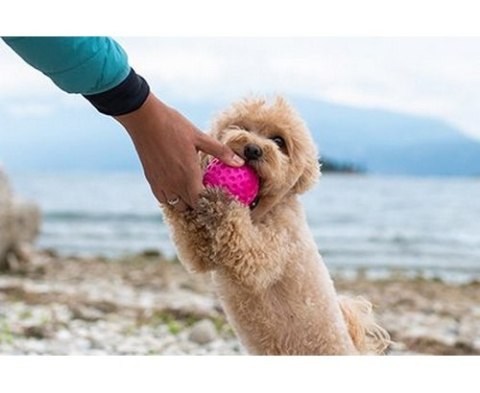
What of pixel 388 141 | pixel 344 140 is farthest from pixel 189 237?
pixel 388 141

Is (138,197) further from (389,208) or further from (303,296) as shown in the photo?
(303,296)

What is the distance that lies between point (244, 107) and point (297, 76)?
331cm

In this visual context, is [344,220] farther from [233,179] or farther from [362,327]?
[233,179]

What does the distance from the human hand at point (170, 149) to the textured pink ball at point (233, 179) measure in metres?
0.02

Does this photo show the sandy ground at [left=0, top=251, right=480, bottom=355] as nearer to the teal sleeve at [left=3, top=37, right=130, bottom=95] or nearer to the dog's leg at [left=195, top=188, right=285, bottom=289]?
the dog's leg at [left=195, top=188, right=285, bottom=289]

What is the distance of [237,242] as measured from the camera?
4.96 ft

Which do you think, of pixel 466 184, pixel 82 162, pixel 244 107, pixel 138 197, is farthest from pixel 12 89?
pixel 244 107

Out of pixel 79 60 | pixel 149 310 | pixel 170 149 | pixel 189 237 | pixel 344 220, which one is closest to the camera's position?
pixel 79 60

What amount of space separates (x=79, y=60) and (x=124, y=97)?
0.11 meters

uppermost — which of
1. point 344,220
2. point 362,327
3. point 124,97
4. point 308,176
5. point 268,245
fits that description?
point 124,97

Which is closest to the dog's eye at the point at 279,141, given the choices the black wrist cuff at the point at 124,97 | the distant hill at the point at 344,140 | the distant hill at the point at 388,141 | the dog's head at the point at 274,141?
the dog's head at the point at 274,141

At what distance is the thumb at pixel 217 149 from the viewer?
1.46 m

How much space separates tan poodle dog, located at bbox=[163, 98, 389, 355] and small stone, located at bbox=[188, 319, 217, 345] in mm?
1185

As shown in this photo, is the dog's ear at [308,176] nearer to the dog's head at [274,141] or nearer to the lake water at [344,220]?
the dog's head at [274,141]
